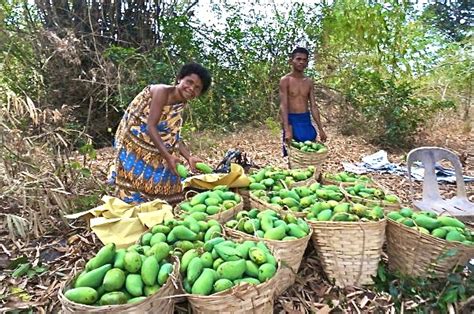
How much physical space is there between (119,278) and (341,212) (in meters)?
1.17

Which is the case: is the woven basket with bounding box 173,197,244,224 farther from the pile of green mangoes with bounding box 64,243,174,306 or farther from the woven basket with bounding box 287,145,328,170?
the woven basket with bounding box 287,145,328,170

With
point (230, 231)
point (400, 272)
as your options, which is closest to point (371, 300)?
point (400, 272)

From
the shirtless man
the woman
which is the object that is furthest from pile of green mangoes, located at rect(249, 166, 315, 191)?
the shirtless man

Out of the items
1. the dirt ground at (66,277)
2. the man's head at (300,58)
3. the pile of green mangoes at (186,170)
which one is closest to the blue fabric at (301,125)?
the man's head at (300,58)

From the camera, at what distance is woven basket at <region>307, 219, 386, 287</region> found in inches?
80.5

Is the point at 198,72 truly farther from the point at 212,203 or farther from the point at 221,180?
the point at 212,203

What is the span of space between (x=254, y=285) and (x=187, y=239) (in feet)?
1.59

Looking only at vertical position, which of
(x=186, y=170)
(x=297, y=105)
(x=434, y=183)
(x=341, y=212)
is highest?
(x=297, y=105)

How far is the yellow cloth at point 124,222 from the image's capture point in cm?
226

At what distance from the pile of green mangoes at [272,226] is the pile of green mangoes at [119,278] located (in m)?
0.49

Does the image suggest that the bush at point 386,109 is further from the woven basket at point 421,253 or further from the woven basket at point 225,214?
the woven basket at point 225,214

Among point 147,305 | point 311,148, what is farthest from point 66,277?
point 311,148

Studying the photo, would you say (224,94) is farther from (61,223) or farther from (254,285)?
(254,285)

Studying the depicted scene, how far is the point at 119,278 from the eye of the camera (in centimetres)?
152
